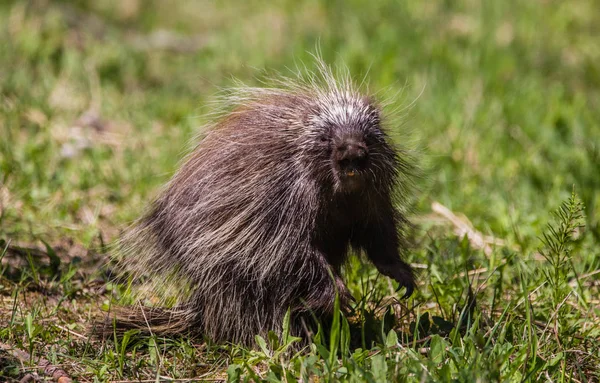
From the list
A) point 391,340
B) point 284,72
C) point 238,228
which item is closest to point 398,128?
point 238,228

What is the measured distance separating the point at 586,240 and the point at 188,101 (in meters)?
4.46

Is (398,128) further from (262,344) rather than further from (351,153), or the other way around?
(262,344)

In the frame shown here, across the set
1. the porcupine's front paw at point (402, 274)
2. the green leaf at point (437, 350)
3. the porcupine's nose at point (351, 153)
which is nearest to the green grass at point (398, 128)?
A: the green leaf at point (437, 350)

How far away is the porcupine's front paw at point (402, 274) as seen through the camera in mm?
4125

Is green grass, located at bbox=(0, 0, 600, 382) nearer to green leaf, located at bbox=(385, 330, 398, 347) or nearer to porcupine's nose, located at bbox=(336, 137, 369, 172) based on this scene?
green leaf, located at bbox=(385, 330, 398, 347)

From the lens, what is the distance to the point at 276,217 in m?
4.02

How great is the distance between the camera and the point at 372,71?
29.8ft

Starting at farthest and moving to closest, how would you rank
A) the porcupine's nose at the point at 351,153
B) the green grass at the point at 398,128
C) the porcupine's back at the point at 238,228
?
the porcupine's back at the point at 238,228
the green grass at the point at 398,128
the porcupine's nose at the point at 351,153

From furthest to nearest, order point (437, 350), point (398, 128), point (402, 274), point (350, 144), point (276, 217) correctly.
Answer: point (398, 128) → point (402, 274) → point (276, 217) → point (350, 144) → point (437, 350)

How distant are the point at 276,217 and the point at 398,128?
1.17m

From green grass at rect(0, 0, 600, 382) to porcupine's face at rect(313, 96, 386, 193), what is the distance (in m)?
0.67

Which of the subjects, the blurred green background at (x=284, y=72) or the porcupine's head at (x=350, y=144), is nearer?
the porcupine's head at (x=350, y=144)

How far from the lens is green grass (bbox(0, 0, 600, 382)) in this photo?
3881 mm

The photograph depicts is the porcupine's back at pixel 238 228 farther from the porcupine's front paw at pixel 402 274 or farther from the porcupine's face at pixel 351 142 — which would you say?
the porcupine's front paw at pixel 402 274
